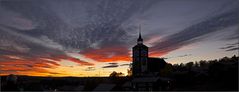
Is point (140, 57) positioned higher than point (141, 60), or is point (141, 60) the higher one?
point (140, 57)

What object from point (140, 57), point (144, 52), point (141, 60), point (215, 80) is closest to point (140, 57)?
point (140, 57)

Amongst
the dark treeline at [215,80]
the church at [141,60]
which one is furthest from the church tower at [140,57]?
the dark treeline at [215,80]

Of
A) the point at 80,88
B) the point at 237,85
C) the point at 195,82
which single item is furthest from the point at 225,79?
the point at 80,88

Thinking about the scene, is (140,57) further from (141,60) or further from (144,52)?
(144,52)

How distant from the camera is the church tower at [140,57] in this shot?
104438mm

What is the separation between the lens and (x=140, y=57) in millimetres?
105000

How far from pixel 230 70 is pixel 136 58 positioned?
57753 millimetres

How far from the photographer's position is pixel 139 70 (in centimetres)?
10425

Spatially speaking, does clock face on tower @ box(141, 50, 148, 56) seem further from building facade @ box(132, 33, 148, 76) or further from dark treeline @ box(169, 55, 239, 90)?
dark treeline @ box(169, 55, 239, 90)

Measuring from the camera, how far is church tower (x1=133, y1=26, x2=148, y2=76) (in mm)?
104438

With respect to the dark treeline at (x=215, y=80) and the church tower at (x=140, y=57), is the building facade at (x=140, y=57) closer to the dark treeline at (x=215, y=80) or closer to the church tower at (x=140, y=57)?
the church tower at (x=140, y=57)

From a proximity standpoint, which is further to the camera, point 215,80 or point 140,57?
point 140,57

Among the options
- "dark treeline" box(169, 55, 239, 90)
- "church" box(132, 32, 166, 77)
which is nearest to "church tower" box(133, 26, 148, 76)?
"church" box(132, 32, 166, 77)

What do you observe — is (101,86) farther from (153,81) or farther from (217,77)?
(217,77)
